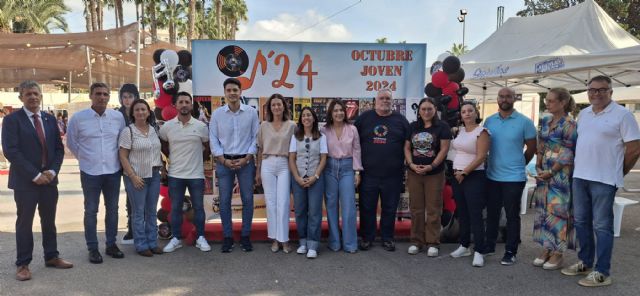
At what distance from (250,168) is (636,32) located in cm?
2600

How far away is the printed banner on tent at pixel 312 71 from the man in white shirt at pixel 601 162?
79.4 inches

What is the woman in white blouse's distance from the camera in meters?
4.72

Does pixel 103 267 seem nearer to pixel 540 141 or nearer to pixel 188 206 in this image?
pixel 188 206

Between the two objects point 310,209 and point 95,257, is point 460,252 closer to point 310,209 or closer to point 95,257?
point 310,209

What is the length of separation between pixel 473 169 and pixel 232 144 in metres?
2.46

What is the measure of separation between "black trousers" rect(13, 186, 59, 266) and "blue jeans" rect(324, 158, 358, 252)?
2.66 meters

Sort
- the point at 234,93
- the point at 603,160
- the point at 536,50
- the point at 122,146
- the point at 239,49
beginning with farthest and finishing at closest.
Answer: the point at 536,50 < the point at 239,49 < the point at 234,93 < the point at 122,146 < the point at 603,160

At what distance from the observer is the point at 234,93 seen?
4691 millimetres

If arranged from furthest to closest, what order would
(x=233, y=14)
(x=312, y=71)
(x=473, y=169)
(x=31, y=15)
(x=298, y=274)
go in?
(x=233, y=14)
(x=31, y=15)
(x=312, y=71)
(x=473, y=169)
(x=298, y=274)

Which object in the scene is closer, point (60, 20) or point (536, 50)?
point (536, 50)

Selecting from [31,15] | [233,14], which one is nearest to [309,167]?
[31,15]

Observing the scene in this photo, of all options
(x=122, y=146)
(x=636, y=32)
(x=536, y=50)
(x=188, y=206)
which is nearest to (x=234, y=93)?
(x=122, y=146)

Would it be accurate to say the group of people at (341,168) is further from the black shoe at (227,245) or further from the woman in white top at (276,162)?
the black shoe at (227,245)

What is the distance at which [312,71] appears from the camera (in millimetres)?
5410
